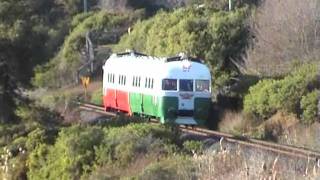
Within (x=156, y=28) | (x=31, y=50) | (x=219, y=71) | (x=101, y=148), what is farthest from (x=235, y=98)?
(x=101, y=148)

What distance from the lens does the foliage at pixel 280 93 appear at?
30.8 m

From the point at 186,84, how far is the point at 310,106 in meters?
4.86

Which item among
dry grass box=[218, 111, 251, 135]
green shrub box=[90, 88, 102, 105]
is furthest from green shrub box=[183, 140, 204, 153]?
green shrub box=[90, 88, 102, 105]

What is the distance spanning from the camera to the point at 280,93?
3112 centimetres

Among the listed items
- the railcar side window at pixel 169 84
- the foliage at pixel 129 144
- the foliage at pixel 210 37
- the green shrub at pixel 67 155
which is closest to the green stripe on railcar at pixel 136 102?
the railcar side window at pixel 169 84

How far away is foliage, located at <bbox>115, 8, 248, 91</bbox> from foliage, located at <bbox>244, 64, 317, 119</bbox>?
431cm

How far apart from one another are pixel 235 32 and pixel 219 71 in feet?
6.92

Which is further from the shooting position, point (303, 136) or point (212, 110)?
point (212, 110)

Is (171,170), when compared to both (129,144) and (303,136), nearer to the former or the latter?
(129,144)

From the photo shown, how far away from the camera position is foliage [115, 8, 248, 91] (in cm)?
3838

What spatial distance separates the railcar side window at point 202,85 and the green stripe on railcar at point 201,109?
35 cm

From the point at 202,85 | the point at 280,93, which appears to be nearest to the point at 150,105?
the point at 202,85

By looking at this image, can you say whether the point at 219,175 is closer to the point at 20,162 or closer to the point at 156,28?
the point at 20,162

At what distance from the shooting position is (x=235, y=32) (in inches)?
1532
